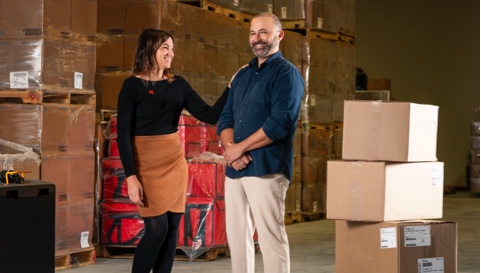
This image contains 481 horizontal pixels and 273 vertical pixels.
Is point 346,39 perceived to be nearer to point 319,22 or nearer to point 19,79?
point 319,22

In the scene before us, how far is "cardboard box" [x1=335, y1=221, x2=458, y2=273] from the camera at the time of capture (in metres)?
5.69

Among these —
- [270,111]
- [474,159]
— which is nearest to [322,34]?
[474,159]

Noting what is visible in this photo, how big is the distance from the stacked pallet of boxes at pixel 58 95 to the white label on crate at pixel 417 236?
108 inches

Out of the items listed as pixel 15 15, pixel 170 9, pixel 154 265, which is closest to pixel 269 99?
pixel 154 265

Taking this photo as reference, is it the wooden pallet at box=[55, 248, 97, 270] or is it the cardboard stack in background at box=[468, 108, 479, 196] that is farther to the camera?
the cardboard stack in background at box=[468, 108, 479, 196]

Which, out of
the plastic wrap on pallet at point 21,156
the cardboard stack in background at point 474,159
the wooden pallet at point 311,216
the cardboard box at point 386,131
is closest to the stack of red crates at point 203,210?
the plastic wrap on pallet at point 21,156

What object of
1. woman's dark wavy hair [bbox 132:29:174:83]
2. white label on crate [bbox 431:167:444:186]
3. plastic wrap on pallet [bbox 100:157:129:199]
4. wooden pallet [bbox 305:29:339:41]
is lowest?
plastic wrap on pallet [bbox 100:157:129:199]

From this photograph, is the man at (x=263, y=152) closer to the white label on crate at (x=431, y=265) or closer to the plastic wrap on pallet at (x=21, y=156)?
the white label on crate at (x=431, y=265)

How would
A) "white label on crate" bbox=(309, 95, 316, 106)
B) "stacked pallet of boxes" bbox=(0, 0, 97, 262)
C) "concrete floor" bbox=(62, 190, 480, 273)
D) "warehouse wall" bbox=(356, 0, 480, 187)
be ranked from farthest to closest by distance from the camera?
"warehouse wall" bbox=(356, 0, 480, 187), "white label on crate" bbox=(309, 95, 316, 106), "concrete floor" bbox=(62, 190, 480, 273), "stacked pallet of boxes" bbox=(0, 0, 97, 262)

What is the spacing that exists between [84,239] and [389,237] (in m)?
2.73

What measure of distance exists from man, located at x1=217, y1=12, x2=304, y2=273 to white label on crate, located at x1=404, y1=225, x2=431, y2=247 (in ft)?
4.12

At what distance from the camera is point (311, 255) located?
822cm

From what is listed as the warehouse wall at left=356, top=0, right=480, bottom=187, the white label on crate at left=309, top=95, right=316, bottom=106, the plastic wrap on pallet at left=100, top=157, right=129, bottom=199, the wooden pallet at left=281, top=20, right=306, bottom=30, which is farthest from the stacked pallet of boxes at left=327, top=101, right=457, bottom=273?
the warehouse wall at left=356, top=0, right=480, bottom=187

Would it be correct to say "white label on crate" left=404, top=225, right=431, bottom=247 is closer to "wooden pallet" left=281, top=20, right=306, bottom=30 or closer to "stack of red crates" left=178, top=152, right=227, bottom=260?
"stack of red crates" left=178, top=152, right=227, bottom=260
